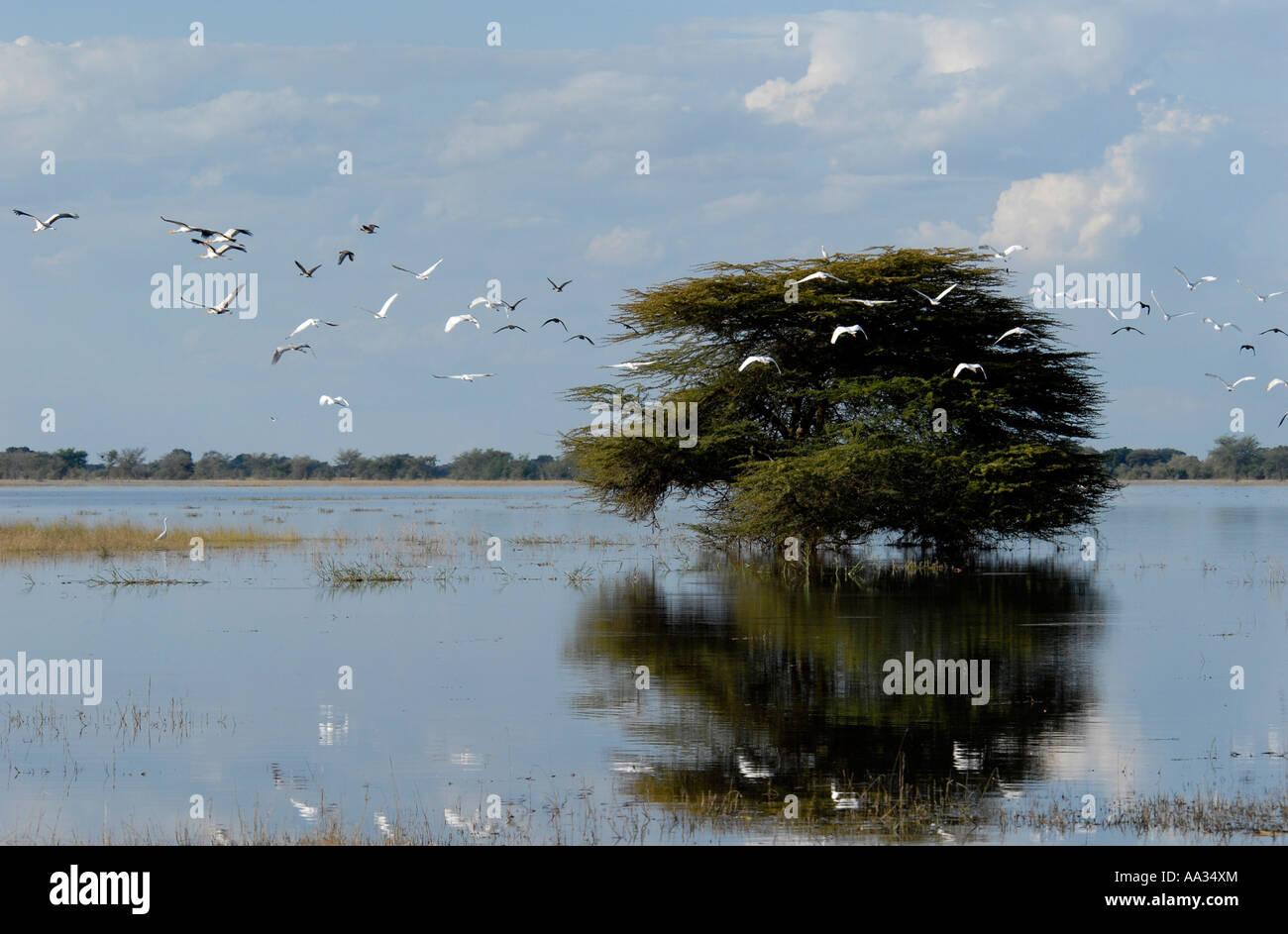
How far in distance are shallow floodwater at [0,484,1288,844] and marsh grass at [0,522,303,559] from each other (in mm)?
9310

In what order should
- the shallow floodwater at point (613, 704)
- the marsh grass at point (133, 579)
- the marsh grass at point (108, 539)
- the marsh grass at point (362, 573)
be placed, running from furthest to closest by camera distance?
the marsh grass at point (108, 539)
the marsh grass at point (362, 573)
the marsh grass at point (133, 579)
the shallow floodwater at point (613, 704)

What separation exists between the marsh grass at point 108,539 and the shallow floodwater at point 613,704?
931 centimetres

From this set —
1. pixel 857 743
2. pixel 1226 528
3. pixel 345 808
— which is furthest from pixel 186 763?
pixel 1226 528

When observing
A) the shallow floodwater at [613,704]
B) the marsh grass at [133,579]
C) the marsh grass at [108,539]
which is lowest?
the shallow floodwater at [613,704]

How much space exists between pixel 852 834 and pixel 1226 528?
5845cm

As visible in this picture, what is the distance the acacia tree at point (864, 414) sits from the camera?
130ft

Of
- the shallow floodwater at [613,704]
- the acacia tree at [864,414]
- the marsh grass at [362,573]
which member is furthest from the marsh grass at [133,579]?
the acacia tree at [864,414]

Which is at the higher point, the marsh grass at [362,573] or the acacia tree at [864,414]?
the acacia tree at [864,414]

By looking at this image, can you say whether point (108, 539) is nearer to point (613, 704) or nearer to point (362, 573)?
point (362, 573)

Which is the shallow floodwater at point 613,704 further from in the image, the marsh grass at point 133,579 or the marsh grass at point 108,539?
the marsh grass at point 108,539

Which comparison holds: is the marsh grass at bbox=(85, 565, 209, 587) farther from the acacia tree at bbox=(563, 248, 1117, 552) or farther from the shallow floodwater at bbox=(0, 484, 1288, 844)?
the acacia tree at bbox=(563, 248, 1117, 552)

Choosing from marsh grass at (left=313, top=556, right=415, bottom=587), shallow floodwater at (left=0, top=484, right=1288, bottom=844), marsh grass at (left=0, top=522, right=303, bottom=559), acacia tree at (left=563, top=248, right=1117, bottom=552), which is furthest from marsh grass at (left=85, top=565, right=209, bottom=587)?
acacia tree at (left=563, top=248, right=1117, bottom=552)

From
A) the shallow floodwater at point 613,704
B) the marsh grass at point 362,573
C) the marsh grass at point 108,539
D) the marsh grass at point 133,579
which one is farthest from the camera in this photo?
the marsh grass at point 108,539
